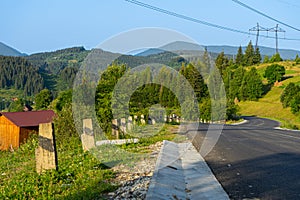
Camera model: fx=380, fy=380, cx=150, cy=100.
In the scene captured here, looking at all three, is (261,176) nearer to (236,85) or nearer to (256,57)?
(236,85)

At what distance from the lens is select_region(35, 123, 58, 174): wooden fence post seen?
806 centimetres

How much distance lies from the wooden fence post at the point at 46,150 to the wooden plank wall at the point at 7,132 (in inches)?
1009

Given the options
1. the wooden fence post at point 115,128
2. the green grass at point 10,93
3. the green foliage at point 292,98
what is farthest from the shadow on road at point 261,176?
the green grass at point 10,93

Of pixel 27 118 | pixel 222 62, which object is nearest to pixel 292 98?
pixel 222 62

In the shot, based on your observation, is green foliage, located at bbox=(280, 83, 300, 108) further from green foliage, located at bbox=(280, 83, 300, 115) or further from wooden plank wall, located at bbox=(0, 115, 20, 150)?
wooden plank wall, located at bbox=(0, 115, 20, 150)

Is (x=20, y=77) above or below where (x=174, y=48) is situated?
above

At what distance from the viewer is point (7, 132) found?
34.9 meters

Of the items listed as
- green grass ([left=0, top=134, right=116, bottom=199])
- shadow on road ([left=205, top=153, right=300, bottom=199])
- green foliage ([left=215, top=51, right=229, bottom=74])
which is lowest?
shadow on road ([left=205, top=153, right=300, bottom=199])

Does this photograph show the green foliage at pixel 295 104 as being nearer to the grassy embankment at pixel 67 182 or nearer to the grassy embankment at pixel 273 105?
the grassy embankment at pixel 273 105

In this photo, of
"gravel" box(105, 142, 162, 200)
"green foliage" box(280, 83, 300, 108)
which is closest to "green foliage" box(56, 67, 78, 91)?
"green foliage" box(280, 83, 300, 108)

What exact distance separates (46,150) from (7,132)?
2893cm

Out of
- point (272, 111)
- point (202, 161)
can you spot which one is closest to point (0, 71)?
point (272, 111)

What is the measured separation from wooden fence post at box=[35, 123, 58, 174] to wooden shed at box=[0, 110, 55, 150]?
2521cm

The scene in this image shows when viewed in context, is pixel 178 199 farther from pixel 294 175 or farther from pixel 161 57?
pixel 161 57
